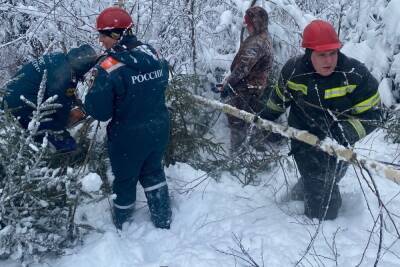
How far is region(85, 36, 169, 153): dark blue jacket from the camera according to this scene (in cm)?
337

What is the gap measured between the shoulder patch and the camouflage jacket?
2126 millimetres

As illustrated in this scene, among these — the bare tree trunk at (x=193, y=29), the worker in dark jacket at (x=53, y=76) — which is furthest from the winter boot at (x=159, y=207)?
the bare tree trunk at (x=193, y=29)

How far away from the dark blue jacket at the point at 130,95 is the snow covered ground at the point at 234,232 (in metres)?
0.75

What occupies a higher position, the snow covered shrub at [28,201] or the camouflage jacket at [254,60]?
the camouflage jacket at [254,60]

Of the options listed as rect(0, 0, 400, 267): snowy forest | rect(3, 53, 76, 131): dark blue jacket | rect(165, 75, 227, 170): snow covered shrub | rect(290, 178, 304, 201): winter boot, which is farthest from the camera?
rect(165, 75, 227, 170): snow covered shrub

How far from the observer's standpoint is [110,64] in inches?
133

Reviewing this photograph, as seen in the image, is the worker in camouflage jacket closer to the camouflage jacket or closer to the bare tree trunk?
the camouflage jacket

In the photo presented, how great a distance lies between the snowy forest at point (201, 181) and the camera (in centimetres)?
314

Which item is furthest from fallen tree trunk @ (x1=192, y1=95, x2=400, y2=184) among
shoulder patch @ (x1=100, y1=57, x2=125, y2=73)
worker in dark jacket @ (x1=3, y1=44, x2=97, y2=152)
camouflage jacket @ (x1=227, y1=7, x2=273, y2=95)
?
worker in dark jacket @ (x1=3, y1=44, x2=97, y2=152)

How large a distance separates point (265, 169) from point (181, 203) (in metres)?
1.07

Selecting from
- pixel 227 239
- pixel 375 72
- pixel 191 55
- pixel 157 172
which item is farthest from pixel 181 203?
pixel 375 72

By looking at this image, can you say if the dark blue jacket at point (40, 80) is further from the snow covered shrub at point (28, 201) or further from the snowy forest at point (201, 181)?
the snow covered shrub at point (28, 201)

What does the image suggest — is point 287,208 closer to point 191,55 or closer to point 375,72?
point 191,55

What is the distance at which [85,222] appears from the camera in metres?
3.77
